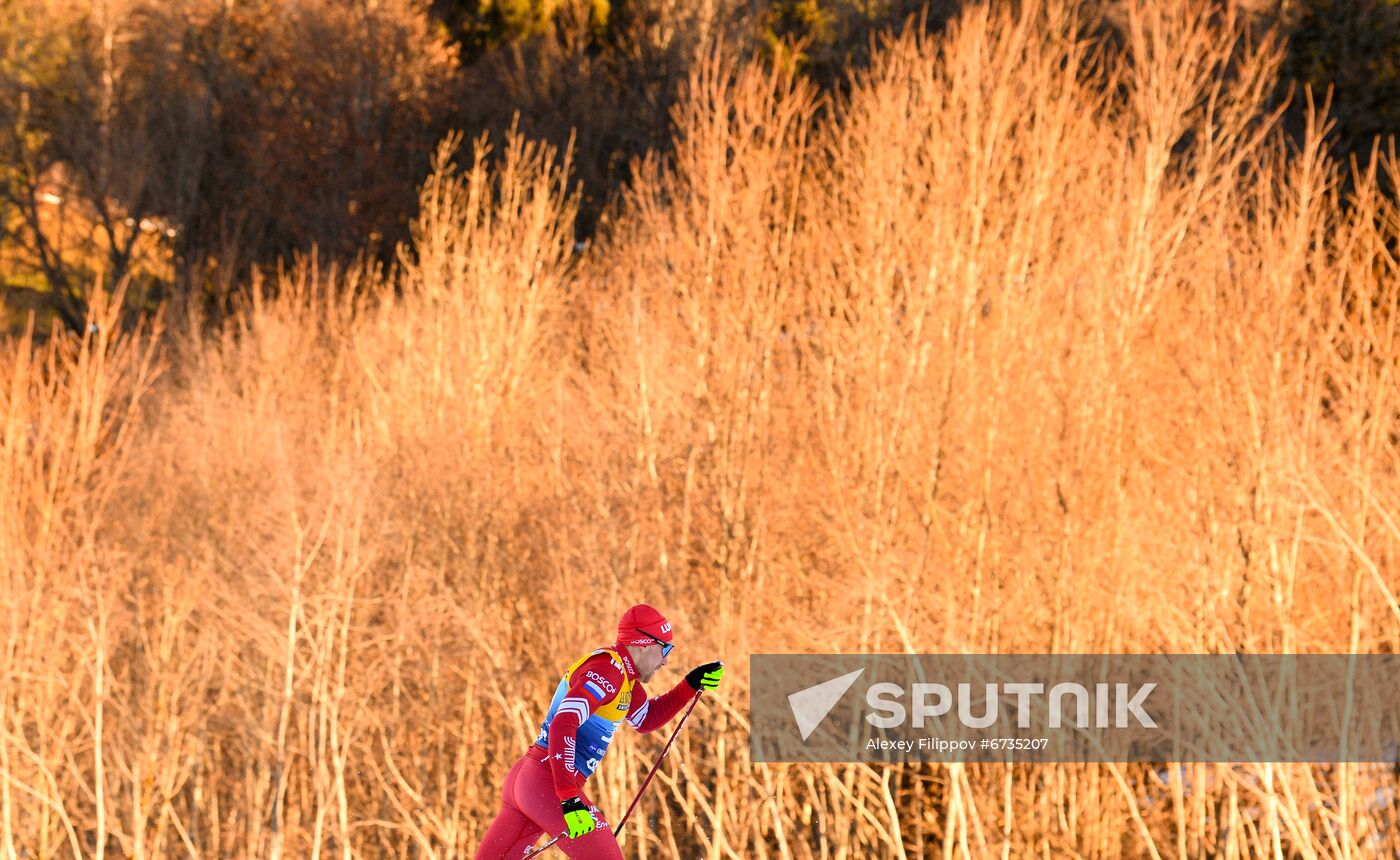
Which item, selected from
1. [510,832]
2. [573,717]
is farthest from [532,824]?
[573,717]

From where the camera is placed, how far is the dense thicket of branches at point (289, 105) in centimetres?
3375

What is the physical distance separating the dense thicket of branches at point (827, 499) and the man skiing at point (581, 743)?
7678 mm

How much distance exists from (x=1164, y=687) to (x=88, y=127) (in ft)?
116

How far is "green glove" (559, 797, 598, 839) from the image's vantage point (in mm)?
4809

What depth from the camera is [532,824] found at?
518 cm

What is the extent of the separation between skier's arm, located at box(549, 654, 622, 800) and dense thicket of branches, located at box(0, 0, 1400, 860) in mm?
7841

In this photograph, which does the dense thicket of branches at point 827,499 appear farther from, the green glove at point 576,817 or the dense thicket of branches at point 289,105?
the dense thicket of branches at point 289,105

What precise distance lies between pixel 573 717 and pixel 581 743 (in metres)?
0.18

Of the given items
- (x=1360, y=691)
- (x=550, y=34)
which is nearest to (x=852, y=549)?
(x=1360, y=691)

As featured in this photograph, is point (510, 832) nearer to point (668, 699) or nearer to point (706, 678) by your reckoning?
point (668, 699)

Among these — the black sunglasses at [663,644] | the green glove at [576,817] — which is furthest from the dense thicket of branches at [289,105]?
the green glove at [576,817]

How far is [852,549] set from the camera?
16.0 metres
